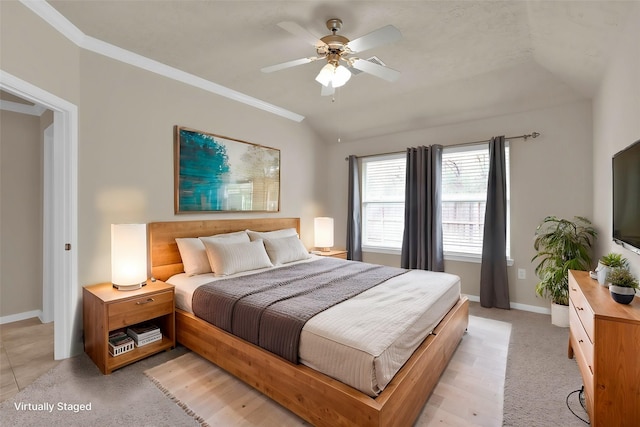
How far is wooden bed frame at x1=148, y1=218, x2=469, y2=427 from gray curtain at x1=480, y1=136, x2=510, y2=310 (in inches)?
44.3

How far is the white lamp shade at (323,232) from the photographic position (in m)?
4.61

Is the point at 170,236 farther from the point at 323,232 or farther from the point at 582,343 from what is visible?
the point at 582,343

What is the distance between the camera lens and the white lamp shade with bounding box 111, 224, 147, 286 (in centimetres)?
248

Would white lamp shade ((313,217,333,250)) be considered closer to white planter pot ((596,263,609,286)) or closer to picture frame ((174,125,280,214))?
picture frame ((174,125,280,214))

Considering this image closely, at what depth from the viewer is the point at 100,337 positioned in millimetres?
2254

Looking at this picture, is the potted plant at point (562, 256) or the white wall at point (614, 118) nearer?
the white wall at point (614, 118)

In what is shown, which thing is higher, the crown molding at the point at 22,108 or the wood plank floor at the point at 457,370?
the crown molding at the point at 22,108

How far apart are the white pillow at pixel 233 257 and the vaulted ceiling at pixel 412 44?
1.88 meters

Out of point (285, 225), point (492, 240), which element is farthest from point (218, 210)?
point (492, 240)

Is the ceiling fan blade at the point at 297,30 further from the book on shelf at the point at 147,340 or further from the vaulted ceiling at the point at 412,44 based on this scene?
the book on shelf at the point at 147,340

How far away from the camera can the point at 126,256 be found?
2.48 metres

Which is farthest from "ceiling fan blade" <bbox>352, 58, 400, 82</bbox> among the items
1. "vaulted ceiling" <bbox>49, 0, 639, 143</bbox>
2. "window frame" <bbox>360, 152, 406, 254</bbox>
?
"window frame" <bbox>360, 152, 406, 254</bbox>

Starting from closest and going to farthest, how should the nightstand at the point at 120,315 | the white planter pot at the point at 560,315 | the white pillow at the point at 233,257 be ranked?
the nightstand at the point at 120,315 < the white pillow at the point at 233,257 < the white planter pot at the point at 560,315

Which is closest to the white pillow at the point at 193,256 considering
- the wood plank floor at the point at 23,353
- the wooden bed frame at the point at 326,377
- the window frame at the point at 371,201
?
the wooden bed frame at the point at 326,377
